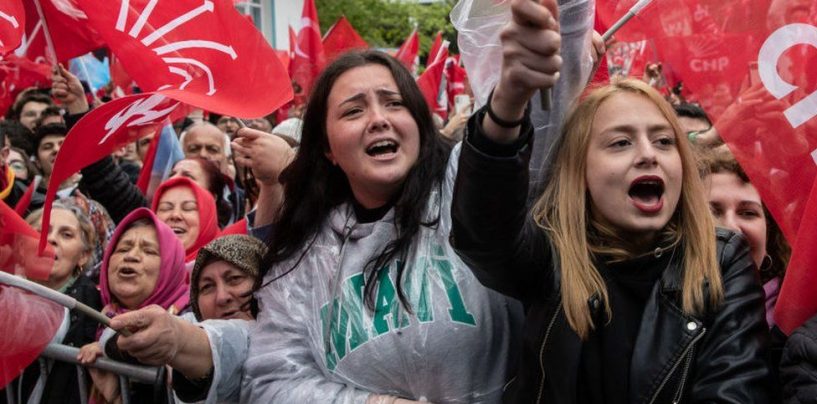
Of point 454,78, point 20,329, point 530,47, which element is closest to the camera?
point 530,47

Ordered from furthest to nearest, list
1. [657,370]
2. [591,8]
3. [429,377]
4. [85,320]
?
[85,320], [429,377], [591,8], [657,370]

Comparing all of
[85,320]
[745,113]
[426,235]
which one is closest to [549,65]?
[426,235]

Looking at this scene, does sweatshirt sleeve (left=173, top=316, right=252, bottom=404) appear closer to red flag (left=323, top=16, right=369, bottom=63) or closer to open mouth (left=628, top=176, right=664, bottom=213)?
open mouth (left=628, top=176, right=664, bottom=213)

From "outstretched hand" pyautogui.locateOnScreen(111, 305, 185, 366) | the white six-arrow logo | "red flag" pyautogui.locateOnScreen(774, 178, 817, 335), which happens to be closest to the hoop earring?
"red flag" pyautogui.locateOnScreen(774, 178, 817, 335)

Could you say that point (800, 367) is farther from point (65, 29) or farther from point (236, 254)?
point (65, 29)

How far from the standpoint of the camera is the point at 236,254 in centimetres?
328

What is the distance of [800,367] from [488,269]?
0.66 m

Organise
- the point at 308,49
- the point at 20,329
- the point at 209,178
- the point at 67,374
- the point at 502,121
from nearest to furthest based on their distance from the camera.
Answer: the point at 502,121 → the point at 20,329 → the point at 67,374 → the point at 209,178 → the point at 308,49

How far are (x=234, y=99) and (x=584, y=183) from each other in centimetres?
142

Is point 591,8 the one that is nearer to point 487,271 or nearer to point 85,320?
point 487,271

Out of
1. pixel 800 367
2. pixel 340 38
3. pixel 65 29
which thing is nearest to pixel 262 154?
pixel 65 29

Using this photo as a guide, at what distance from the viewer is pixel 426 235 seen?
2479mm

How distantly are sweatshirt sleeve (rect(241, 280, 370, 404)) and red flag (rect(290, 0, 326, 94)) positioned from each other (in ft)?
17.6

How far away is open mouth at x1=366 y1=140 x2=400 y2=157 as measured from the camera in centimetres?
258
